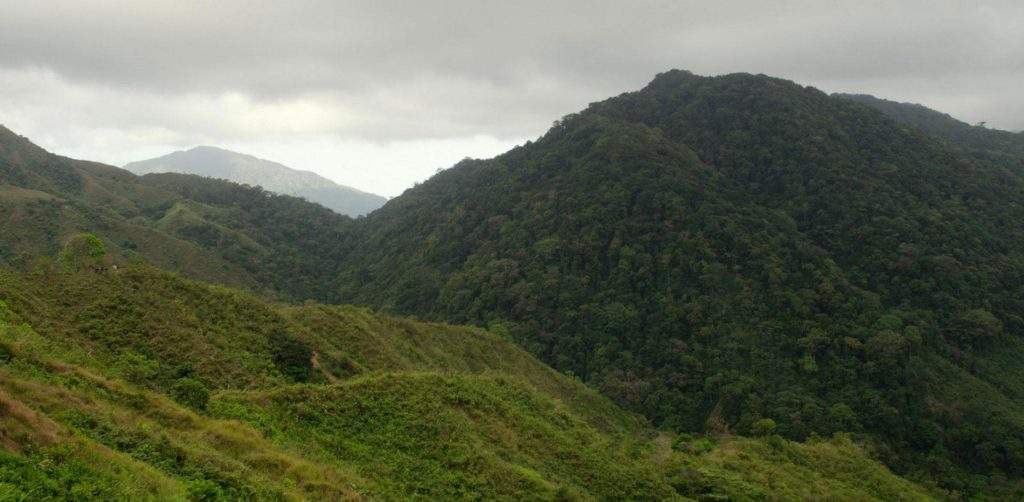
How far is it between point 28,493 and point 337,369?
1605 centimetres

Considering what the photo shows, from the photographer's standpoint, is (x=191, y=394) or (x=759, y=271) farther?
(x=759, y=271)

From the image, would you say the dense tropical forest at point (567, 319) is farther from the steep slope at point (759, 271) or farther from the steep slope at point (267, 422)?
the steep slope at point (759, 271)

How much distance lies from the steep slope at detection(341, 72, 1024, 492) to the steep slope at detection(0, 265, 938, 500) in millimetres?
21946

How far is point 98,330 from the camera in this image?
58.6ft

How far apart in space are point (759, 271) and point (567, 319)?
2130cm

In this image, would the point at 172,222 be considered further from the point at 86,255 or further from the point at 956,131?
the point at 956,131

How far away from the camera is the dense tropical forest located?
14.5m

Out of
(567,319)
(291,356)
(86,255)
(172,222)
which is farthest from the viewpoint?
(172,222)

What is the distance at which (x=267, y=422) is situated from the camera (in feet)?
48.9

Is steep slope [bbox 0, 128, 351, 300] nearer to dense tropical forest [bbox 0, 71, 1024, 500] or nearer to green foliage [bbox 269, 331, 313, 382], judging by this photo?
dense tropical forest [bbox 0, 71, 1024, 500]

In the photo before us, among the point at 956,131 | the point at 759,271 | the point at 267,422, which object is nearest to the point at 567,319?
the point at 759,271

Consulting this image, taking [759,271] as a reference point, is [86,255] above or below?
above

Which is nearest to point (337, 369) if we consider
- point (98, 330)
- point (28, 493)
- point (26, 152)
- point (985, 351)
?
point (98, 330)

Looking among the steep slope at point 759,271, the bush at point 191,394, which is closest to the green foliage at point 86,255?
the bush at point 191,394
